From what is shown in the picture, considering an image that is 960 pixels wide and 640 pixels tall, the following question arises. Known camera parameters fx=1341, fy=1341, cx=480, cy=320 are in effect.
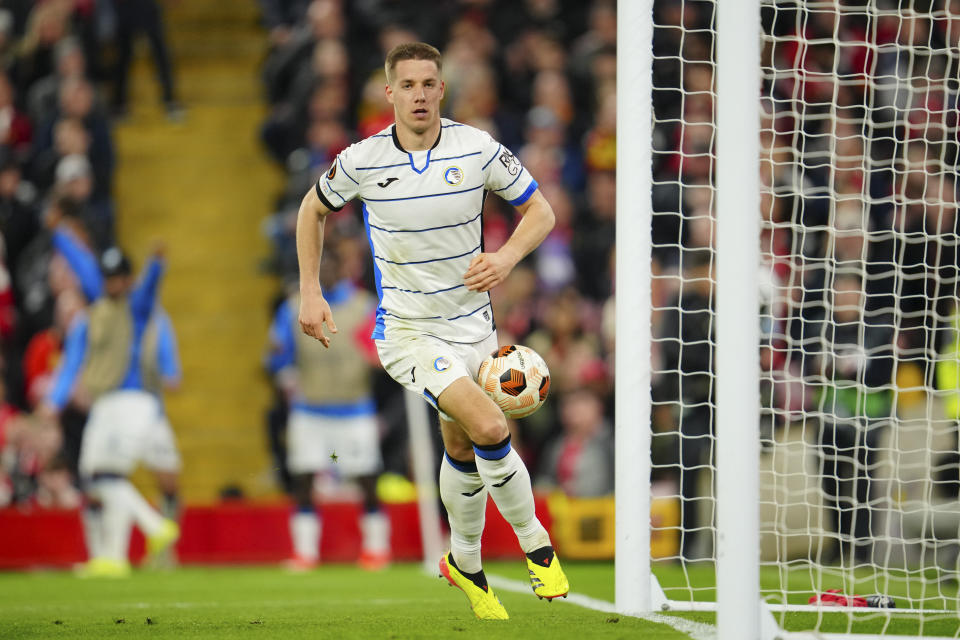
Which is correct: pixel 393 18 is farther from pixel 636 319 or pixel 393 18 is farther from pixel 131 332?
pixel 636 319

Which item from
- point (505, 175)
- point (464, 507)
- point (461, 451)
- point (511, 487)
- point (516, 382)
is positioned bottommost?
point (464, 507)

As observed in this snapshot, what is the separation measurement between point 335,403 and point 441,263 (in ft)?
18.7

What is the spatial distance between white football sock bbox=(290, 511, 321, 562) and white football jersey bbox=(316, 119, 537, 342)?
5.27 meters

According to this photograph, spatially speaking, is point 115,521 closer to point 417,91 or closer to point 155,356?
point 155,356

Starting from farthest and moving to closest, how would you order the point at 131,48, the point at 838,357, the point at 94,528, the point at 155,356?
the point at 131,48 → the point at 155,356 → the point at 94,528 → the point at 838,357

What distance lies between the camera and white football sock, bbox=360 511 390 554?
1073 centimetres

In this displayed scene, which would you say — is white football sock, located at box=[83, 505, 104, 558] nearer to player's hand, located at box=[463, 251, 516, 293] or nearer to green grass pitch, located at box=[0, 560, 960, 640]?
green grass pitch, located at box=[0, 560, 960, 640]

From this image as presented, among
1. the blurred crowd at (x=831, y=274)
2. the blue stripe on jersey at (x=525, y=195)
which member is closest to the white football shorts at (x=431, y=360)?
the blue stripe on jersey at (x=525, y=195)

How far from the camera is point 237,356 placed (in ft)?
46.4

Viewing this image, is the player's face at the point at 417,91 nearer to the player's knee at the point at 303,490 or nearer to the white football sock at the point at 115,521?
the player's knee at the point at 303,490

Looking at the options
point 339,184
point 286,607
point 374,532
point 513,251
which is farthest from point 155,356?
point 513,251

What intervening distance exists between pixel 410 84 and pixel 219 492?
7.78 metres

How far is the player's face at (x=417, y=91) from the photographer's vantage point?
217 inches

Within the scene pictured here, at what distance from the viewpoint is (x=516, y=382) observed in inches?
219
